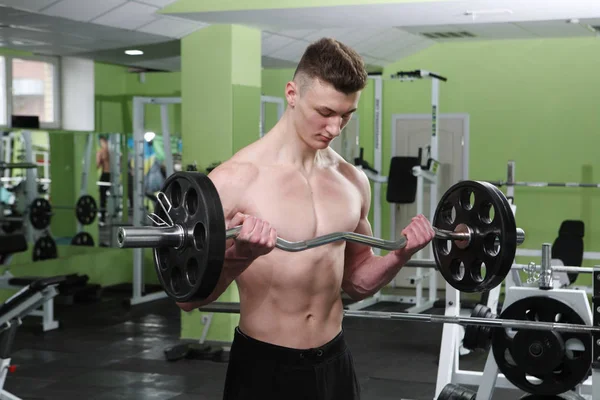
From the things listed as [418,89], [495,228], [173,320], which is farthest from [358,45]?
[495,228]

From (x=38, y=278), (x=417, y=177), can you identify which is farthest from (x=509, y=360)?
(x=417, y=177)

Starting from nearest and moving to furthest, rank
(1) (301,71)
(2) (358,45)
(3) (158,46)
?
(1) (301,71)
(3) (158,46)
(2) (358,45)

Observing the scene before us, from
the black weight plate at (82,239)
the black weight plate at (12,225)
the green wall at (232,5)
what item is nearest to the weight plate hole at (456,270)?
the green wall at (232,5)

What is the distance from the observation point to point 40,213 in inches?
291

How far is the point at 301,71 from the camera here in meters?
1.88

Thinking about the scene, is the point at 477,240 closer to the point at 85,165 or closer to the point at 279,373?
the point at 279,373

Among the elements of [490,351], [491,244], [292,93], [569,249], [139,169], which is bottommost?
[490,351]

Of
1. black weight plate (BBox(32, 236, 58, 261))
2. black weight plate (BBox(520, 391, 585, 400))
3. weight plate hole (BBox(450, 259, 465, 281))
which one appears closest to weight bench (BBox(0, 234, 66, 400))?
black weight plate (BBox(520, 391, 585, 400))

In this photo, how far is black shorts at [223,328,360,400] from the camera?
6.19 ft

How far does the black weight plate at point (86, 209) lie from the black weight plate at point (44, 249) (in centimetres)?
41

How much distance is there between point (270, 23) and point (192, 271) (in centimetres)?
410

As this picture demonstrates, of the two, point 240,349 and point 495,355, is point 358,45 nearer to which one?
point 495,355

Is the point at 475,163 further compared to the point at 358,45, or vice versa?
the point at 475,163

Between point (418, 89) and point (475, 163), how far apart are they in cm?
92
